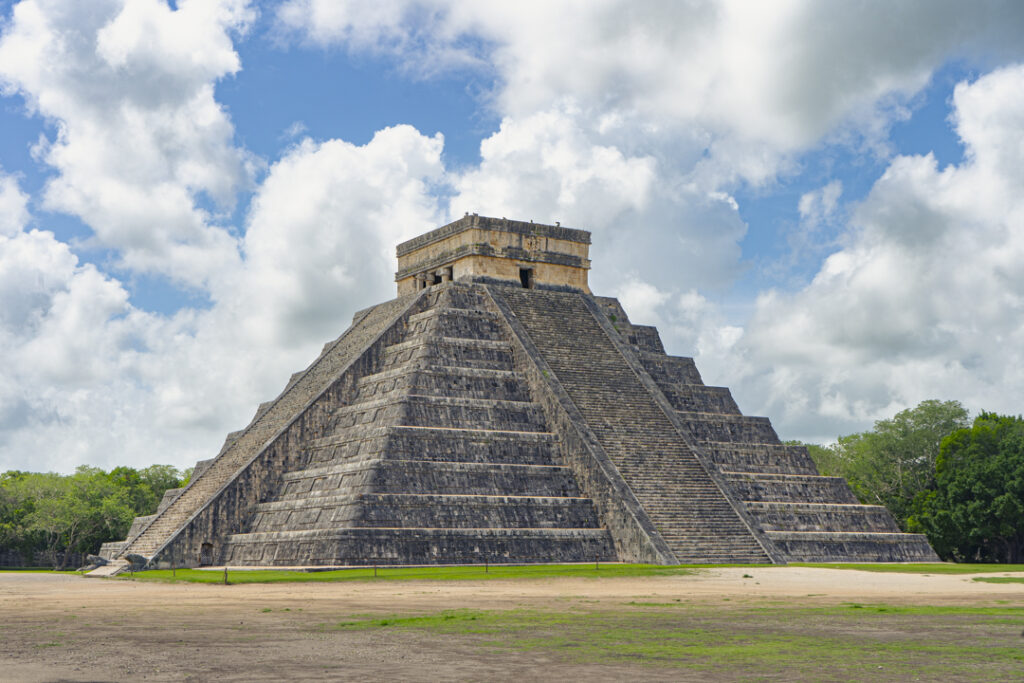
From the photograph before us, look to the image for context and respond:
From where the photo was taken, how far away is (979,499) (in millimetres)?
42688

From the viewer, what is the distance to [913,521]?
4659 cm

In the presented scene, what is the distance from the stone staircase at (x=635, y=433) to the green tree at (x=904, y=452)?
71.5 ft

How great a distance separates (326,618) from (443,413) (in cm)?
1971

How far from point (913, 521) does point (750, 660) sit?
37.5 metres

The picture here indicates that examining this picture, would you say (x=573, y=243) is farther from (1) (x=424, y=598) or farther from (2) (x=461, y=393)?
(1) (x=424, y=598)

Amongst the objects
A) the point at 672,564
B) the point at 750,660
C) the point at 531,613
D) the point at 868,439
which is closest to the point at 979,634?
the point at 750,660

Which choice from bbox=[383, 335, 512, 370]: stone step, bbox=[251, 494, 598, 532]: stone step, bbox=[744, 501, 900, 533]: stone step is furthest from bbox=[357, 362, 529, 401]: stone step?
bbox=[744, 501, 900, 533]: stone step

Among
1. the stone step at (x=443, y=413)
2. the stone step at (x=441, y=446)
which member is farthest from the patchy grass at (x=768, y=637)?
the stone step at (x=443, y=413)

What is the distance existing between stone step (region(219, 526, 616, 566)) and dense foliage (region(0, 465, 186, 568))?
24.1 m

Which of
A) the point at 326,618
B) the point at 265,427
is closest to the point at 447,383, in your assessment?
the point at 265,427

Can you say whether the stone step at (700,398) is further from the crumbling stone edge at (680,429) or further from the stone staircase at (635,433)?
the stone staircase at (635,433)

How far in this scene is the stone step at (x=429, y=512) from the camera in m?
32.3

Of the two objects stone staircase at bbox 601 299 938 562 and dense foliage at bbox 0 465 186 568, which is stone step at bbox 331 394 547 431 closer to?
stone staircase at bbox 601 299 938 562

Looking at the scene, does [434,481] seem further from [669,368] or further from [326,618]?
[326,618]
